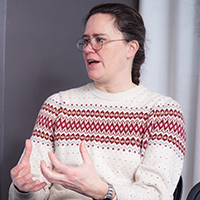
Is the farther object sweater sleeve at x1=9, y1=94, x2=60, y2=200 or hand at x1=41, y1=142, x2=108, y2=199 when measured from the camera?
sweater sleeve at x1=9, y1=94, x2=60, y2=200

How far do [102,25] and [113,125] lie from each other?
467mm

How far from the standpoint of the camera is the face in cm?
136

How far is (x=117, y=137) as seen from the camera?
52.6 inches

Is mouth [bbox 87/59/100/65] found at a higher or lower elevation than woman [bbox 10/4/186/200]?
higher

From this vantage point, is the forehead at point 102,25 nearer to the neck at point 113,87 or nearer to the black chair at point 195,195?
the neck at point 113,87

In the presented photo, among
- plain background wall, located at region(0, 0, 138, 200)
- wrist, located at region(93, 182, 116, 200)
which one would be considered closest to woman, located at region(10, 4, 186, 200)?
wrist, located at region(93, 182, 116, 200)

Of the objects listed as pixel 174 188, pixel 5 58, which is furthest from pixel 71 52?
pixel 174 188

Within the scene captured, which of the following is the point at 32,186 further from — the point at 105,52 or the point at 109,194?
the point at 105,52

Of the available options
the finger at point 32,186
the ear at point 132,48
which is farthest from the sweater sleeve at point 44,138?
the ear at point 132,48

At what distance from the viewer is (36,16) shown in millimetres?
1730

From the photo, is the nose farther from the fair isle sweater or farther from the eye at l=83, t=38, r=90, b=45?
the fair isle sweater

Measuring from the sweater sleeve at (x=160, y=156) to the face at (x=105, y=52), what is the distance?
0.26 metres

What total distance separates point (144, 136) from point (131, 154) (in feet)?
0.32

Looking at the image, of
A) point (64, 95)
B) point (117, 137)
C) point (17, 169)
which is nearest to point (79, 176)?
point (17, 169)
